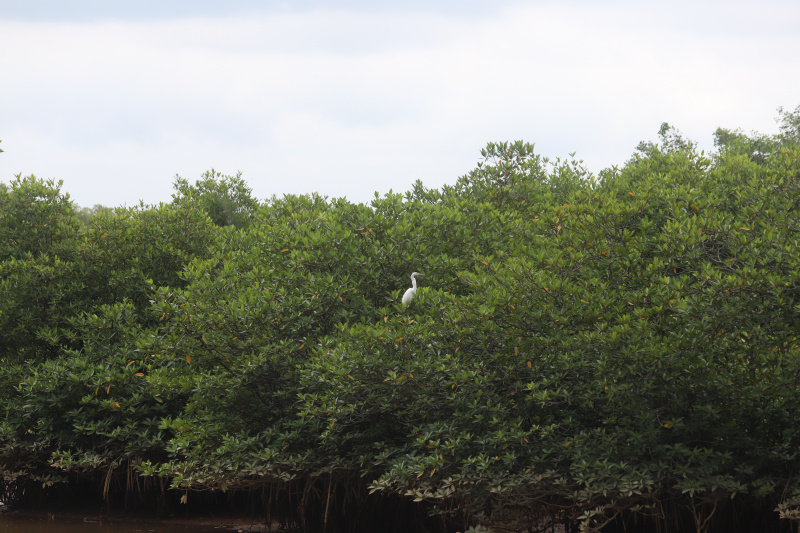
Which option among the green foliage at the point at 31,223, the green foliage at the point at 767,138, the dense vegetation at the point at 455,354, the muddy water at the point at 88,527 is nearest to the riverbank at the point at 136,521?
Answer: the muddy water at the point at 88,527

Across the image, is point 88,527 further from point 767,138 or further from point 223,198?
point 767,138

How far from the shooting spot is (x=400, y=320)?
10.3m

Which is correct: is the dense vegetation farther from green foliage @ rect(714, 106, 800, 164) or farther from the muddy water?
green foliage @ rect(714, 106, 800, 164)

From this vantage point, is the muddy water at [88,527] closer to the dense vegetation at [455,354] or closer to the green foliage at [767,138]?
the dense vegetation at [455,354]

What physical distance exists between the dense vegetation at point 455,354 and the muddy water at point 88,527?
0.52 meters

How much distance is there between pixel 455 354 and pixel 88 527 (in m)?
8.46

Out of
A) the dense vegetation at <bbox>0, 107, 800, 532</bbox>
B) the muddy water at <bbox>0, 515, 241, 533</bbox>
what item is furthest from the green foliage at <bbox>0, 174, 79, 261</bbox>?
the muddy water at <bbox>0, 515, 241, 533</bbox>

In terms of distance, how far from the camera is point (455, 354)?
10156 mm

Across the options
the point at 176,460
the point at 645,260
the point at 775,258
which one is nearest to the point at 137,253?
the point at 176,460

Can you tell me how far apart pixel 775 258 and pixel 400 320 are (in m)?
4.48

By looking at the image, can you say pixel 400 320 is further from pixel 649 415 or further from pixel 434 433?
pixel 649 415

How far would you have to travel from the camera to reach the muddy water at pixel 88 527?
13.9m

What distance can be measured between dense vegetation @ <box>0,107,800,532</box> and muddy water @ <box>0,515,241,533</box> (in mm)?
522

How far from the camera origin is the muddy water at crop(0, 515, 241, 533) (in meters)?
13.9
